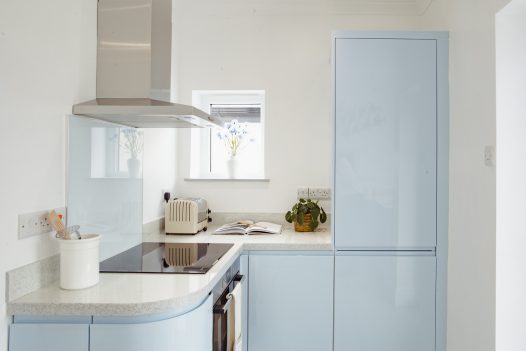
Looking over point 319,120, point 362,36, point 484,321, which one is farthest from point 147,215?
point 484,321

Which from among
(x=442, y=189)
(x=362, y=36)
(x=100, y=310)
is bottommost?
(x=100, y=310)

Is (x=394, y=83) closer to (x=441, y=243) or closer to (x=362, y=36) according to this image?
(x=362, y=36)

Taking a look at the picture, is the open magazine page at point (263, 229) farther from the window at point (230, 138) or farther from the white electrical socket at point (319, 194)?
the window at point (230, 138)

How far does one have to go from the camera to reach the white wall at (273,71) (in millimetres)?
2697

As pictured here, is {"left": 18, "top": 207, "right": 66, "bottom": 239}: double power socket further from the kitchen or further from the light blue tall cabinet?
the light blue tall cabinet

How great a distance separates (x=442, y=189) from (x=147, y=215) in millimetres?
1767

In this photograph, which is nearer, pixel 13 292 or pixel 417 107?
pixel 13 292

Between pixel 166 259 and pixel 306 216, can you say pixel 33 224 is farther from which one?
pixel 306 216

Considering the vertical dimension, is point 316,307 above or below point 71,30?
below

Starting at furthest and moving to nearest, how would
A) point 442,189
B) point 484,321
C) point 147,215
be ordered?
point 147,215
point 442,189
point 484,321

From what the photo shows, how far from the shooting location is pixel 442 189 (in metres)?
2.07

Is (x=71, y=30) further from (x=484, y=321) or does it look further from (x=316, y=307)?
(x=484, y=321)

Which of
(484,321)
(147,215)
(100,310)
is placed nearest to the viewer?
(100,310)

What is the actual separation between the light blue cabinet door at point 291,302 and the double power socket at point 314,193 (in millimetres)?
664
